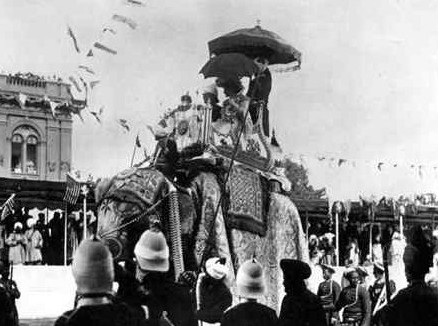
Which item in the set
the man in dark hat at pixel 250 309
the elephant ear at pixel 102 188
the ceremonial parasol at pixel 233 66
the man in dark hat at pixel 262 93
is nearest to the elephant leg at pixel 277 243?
the man in dark hat at pixel 262 93

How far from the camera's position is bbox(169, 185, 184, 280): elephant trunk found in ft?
29.2

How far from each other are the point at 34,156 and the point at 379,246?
63.7ft

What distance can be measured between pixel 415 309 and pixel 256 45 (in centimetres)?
704

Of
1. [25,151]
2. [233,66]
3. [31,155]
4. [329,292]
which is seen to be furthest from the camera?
[31,155]

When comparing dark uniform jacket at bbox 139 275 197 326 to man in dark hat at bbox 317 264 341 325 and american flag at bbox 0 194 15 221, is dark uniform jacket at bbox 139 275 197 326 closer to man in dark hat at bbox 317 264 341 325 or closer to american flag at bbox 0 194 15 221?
man in dark hat at bbox 317 264 341 325

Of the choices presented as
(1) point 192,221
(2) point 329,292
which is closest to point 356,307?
(2) point 329,292

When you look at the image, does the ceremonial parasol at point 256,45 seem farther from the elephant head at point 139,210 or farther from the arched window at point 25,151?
the arched window at point 25,151

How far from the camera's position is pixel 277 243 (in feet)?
35.1

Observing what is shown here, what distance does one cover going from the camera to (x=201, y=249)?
940cm

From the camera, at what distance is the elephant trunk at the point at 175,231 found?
8898mm

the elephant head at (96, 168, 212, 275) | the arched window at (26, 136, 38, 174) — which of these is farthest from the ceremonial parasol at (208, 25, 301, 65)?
the arched window at (26, 136, 38, 174)

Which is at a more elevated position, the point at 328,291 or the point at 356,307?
the point at 328,291

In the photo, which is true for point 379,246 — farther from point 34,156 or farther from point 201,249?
point 34,156

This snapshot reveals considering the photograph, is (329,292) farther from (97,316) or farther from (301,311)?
(97,316)
